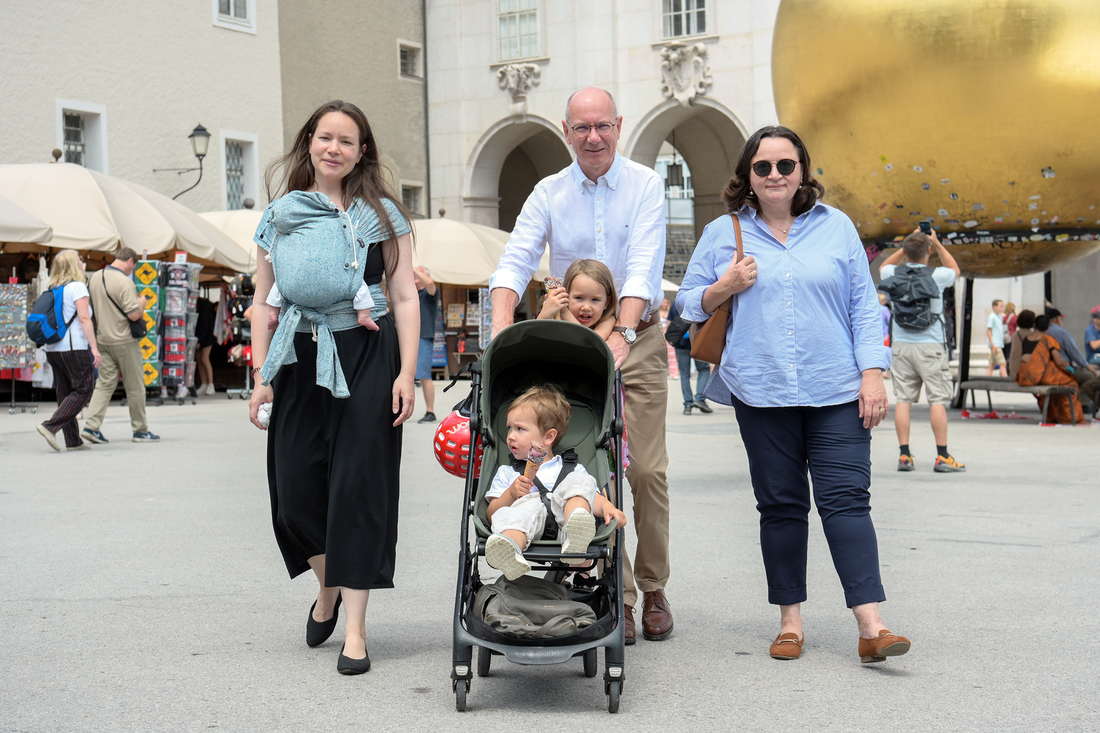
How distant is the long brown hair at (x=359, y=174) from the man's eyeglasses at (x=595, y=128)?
0.68 metres

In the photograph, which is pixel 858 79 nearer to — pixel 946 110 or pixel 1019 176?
pixel 946 110

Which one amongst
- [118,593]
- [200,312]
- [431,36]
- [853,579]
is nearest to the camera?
[853,579]

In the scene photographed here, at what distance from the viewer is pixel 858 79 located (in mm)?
12852

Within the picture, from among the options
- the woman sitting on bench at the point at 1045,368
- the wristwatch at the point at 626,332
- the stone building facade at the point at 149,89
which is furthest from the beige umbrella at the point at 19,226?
the wristwatch at the point at 626,332

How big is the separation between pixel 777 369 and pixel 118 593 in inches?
119

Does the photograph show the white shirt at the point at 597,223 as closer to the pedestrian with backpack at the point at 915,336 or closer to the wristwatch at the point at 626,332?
the wristwatch at the point at 626,332

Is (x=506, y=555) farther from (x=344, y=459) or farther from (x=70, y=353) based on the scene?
(x=70, y=353)

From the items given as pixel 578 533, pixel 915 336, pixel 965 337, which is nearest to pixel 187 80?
pixel 965 337

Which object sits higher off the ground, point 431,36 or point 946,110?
point 431,36

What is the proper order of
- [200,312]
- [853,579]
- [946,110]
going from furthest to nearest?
1. [200,312]
2. [946,110]
3. [853,579]

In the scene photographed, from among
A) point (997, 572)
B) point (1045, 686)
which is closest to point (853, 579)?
point (1045, 686)

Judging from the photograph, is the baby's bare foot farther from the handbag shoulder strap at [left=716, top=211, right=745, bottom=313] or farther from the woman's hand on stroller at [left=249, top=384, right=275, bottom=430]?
the handbag shoulder strap at [left=716, top=211, right=745, bottom=313]

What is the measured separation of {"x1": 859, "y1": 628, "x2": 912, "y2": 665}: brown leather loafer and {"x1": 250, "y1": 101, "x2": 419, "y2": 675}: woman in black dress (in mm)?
1598

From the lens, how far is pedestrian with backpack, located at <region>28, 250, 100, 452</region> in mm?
Answer: 11695
